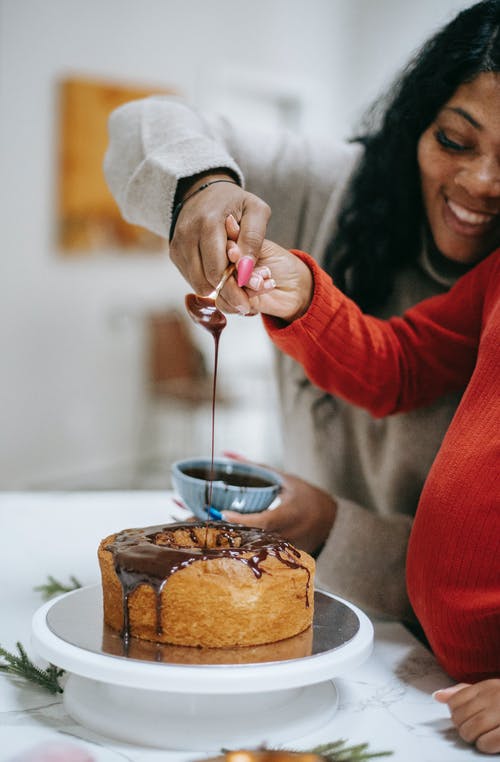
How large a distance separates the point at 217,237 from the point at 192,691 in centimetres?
53

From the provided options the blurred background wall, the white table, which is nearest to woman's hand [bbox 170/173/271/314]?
the white table

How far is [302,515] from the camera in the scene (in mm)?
1195

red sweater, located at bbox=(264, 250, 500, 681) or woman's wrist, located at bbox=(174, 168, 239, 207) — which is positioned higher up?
woman's wrist, located at bbox=(174, 168, 239, 207)

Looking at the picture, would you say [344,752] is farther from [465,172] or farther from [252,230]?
[465,172]

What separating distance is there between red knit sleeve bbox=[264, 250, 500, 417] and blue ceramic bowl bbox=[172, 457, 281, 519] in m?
0.19

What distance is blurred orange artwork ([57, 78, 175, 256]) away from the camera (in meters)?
4.66

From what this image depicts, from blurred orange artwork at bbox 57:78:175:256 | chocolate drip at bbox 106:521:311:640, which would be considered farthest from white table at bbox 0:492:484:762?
blurred orange artwork at bbox 57:78:175:256

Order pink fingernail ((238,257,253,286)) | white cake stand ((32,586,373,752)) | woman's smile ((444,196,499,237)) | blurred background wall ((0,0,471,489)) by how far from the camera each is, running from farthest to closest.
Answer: blurred background wall ((0,0,471,489)) < woman's smile ((444,196,499,237)) < pink fingernail ((238,257,253,286)) < white cake stand ((32,586,373,752))

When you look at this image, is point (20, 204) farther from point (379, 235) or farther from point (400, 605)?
point (400, 605)

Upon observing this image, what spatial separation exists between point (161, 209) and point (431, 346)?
46cm

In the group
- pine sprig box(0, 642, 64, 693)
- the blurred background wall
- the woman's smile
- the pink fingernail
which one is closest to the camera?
pine sprig box(0, 642, 64, 693)

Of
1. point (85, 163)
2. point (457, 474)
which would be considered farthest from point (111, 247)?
point (457, 474)

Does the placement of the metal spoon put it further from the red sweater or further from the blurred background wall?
the blurred background wall

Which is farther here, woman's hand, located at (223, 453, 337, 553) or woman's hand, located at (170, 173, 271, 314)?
woman's hand, located at (223, 453, 337, 553)
